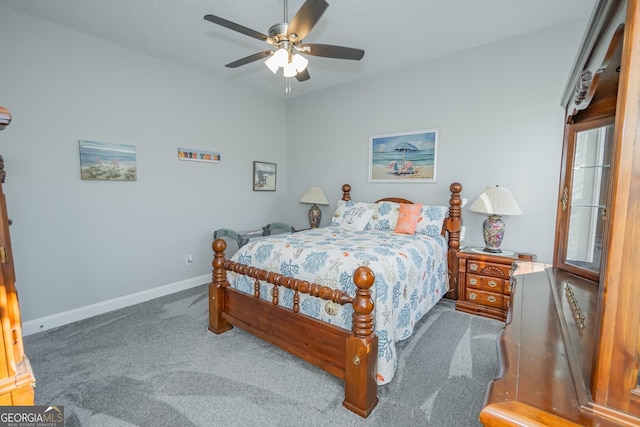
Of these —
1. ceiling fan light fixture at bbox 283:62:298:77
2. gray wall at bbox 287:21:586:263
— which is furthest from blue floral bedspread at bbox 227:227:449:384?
ceiling fan light fixture at bbox 283:62:298:77

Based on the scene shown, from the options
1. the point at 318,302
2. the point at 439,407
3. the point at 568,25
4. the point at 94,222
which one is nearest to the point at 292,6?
the point at 318,302

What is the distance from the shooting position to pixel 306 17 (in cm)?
184

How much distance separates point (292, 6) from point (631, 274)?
109 inches

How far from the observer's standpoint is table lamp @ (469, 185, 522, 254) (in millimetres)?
2881

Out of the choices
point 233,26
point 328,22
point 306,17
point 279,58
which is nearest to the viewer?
point 306,17

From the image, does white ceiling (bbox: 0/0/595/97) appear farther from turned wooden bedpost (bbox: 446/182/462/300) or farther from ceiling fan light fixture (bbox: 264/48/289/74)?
turned wooden bedpost (bbox: 446/182/462/300)

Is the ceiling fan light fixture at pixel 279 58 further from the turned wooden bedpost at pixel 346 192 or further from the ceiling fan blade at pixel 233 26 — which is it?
the turned wooden bedpost at pixel 346 192

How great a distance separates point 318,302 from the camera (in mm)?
2025

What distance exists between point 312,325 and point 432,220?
1915 mm

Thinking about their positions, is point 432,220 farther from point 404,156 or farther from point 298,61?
point 298,61

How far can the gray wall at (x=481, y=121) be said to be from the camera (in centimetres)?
291

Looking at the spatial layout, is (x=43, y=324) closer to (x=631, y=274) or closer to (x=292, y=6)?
(x=292, y=6)

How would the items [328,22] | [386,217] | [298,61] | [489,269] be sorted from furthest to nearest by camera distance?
[386,217] → [489,269] → [328,22] → [298,61]

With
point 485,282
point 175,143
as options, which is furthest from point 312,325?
point 175,143
